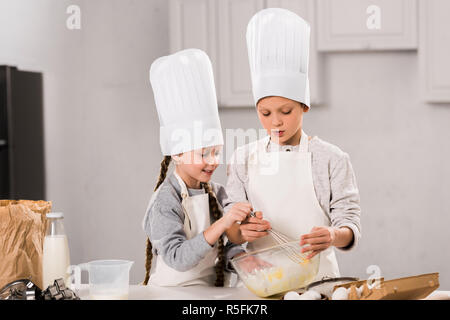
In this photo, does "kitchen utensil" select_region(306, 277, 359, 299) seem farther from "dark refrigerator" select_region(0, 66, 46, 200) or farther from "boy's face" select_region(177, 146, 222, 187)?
"dark refrigerator" select_region(0, 66, 46, 200)

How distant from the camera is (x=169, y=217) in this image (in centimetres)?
93

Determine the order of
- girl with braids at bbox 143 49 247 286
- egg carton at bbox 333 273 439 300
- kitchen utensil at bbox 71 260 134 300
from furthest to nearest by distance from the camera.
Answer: girl with braids at bbox 143 49 247 286
kitchen utensil at bbox 71 260 134 300
egg carton at bbox 333 273 439 300

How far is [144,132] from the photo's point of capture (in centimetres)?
107

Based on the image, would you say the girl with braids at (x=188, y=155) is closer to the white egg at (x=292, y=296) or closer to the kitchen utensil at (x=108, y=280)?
the kitchen utensil at (x=108, y=280)

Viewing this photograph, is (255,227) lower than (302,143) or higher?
lower

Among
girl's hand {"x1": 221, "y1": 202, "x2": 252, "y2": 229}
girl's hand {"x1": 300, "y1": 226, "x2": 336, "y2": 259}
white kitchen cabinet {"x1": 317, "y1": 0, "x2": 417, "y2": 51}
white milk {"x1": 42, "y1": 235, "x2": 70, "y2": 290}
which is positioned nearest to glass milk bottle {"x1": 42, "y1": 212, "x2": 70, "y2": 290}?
white milk {"x1": 42, "y1": 235, "x2": 70, "y2": 290}

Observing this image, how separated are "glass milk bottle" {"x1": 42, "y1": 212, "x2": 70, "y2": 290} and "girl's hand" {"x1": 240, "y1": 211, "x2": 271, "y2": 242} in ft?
0.91

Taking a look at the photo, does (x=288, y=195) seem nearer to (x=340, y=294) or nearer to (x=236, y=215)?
(x=236, y=215)

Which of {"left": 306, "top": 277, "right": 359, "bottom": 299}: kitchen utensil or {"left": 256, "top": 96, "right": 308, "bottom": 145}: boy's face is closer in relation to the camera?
{"left": 306, "top": 277, "right": 359, "bottom": 299}: kitchen utensil

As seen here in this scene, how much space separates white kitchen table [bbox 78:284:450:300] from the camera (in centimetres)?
86

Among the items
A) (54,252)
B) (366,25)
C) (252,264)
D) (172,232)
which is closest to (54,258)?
(54,252)

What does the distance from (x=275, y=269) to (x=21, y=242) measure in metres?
0.39

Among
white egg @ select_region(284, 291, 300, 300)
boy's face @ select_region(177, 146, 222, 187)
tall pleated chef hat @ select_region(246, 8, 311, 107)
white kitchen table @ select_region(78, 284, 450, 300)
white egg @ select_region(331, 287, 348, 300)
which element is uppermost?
tall pleated chef hat @ select_region(246, 8, 311, 107)
